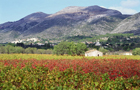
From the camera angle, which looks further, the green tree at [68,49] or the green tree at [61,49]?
the green tree at [68,49]

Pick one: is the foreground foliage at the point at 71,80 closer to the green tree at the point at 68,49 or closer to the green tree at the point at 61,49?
the green tree at the point at 61,49

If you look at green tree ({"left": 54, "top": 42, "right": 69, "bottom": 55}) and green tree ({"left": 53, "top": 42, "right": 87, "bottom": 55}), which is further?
green tree ({"left": 53, "top": 42, "right": 87, "bottom": 55})

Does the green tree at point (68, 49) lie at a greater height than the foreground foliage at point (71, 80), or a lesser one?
lesser

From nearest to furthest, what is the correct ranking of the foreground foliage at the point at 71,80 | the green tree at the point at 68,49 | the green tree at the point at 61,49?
1. the foreground foliage at the point at 71,80
2. the green tree at the point at 61,49
3. the green tree at the point at 68,49

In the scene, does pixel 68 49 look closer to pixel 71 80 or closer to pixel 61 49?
pixel 61 49

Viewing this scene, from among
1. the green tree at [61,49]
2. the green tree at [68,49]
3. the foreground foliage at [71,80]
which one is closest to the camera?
the foreground foliage at [71,80]

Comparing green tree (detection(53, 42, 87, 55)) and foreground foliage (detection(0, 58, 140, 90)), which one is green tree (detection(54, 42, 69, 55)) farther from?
foreground foliage (detection(0, 58, 140, 90))

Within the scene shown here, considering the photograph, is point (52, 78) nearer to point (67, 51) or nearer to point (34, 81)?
point (34, 81)

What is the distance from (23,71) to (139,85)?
9555 mm

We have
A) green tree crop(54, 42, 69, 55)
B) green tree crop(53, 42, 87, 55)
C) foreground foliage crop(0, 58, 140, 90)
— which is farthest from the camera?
green tree crop(53, 42, 87, 55)

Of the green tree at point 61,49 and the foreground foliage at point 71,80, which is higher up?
the foreground foliage at point 71,80

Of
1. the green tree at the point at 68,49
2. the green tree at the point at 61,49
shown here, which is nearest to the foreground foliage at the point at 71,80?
the green tree at the point at 61,49

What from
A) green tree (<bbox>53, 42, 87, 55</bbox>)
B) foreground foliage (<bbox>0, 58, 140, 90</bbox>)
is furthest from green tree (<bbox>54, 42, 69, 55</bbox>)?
foreground foliage (<bbox>0, 58, 140, 90</bbox>)

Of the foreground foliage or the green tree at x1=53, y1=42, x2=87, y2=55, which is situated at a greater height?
the foreground foliage
